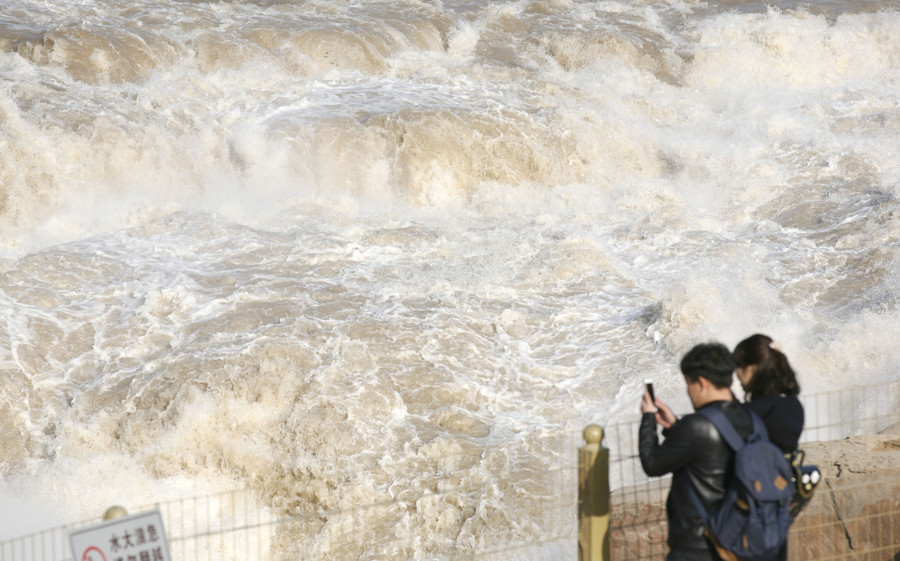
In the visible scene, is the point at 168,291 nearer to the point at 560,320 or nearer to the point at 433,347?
the point at 433,347

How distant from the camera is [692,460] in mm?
2689

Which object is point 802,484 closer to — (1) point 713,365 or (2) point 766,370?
(2) point 766,370

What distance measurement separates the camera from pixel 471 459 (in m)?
7.14

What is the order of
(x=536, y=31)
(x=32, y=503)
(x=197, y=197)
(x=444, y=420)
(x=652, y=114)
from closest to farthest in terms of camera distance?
(x=32, y=503)
(x=444, y=420)
(x=197, y=197)
(x=652, y=114)
(x=536, y=31)

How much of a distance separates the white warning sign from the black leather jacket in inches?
55.0

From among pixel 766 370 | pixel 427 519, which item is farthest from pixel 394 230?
pixel 766 370

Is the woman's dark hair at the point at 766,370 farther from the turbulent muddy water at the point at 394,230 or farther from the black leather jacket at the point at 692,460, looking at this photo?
the turbulent muddy water at the point at 394,230

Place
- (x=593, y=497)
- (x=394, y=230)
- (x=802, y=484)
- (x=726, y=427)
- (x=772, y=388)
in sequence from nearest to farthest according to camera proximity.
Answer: (x=726, y=427) → (x=802, y=484) → (x=772, y=388) → (x=593, y=497) → (x=394, y=230)

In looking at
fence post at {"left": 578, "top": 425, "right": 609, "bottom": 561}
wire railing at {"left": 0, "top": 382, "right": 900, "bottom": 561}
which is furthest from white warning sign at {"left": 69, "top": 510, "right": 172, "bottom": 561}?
wire railing at {"left": 0, "top": 382, "right": 900, "bottom": 561}

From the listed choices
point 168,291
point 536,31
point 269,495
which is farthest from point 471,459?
point 536,31

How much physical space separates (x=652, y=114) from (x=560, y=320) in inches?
293

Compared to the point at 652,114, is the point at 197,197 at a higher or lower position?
lower

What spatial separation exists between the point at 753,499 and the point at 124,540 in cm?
175

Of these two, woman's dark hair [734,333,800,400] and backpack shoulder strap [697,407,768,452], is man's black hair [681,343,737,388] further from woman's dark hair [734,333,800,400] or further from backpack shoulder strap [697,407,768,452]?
woman's dark hair [734,333,800,400]
